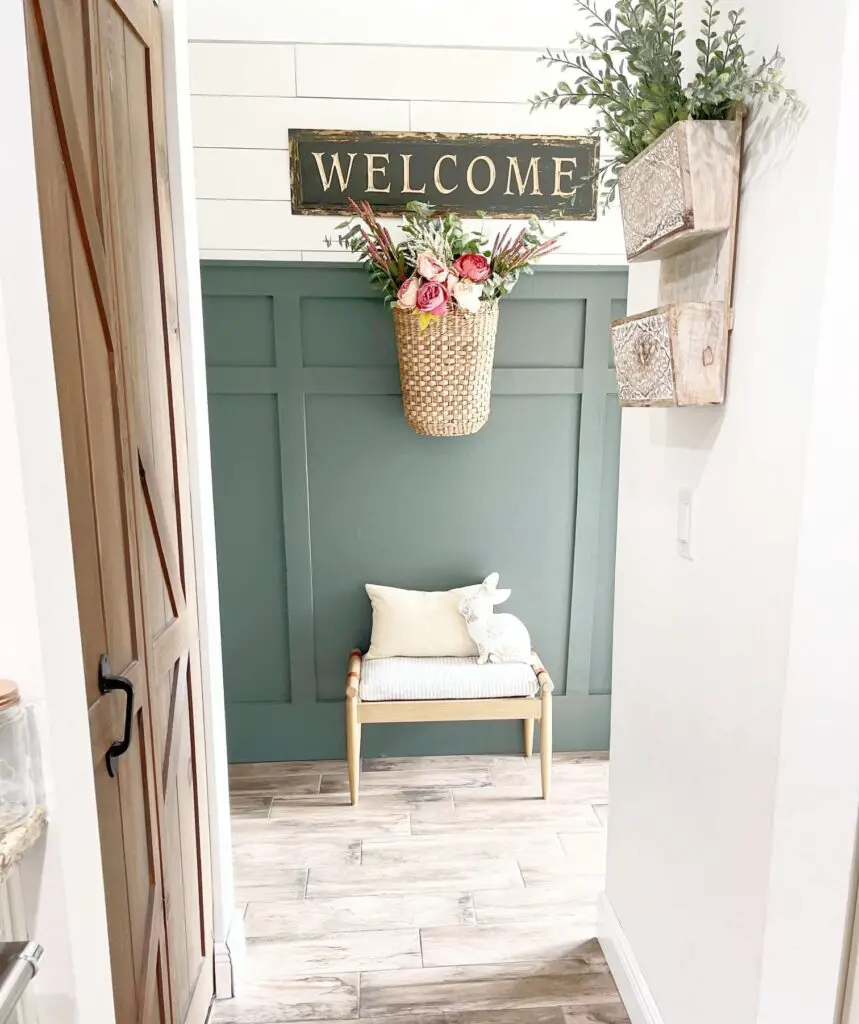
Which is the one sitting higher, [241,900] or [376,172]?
[376,172]

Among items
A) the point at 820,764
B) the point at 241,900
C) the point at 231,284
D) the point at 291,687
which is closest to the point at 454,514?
the point at 291,687

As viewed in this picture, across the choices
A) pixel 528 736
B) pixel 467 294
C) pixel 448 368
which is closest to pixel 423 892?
pixel 528 736

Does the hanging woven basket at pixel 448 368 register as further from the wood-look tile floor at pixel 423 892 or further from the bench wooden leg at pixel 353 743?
the wood-look tile floor at pixel 423 892

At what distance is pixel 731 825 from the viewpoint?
119 cm

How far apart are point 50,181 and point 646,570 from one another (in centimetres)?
135

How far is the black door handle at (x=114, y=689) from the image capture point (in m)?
1.07

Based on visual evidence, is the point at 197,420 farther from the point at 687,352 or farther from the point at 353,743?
the point at 353,743

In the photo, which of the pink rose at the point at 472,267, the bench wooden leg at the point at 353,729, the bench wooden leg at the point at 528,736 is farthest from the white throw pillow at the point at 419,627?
the pink rose at the point at 472,267

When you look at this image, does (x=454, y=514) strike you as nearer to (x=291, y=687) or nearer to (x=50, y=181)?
(x=291, y=687)

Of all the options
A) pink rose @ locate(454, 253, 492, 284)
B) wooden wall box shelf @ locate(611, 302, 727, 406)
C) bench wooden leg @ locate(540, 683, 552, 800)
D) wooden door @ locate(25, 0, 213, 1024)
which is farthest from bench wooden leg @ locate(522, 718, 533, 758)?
wooden wall box shelf @ locate(611, 302, 727, 406)

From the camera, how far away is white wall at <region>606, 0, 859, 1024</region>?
922 mm

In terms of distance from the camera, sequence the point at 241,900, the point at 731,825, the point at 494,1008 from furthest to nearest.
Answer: the point at 241,900 → the point at 494,1008 → the point at 731,825

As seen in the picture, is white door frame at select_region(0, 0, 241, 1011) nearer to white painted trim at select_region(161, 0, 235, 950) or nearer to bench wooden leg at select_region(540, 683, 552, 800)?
white painted trim at select_region(161, 0, 235, 950)

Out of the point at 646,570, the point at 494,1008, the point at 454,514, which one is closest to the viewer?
the point at 646,570
